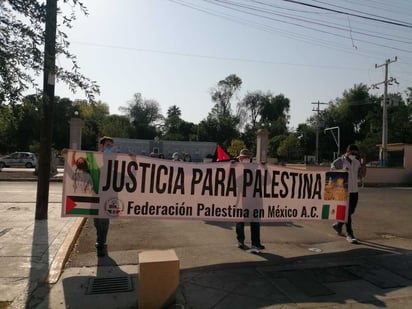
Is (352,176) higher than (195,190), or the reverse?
(352,176)

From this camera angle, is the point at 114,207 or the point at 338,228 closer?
the point at 114,207

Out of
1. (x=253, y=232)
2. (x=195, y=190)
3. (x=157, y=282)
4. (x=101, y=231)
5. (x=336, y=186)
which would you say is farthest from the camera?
(x=336, y=186)

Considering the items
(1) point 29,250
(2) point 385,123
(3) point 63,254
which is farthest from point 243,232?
(2) point 385,123

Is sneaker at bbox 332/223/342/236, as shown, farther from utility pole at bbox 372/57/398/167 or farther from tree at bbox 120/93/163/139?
tree at bbox 120/93/163/139

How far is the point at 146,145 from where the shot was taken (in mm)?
76750

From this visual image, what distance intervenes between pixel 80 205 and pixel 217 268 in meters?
2.47

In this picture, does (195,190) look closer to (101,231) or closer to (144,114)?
(101,231)

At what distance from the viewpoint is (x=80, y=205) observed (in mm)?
7293

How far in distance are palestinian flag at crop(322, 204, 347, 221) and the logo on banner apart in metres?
3.95

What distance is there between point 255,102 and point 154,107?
29.5 meters

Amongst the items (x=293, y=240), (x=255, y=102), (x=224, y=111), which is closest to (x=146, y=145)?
(x=224, y=111)

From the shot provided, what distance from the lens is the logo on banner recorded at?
7.35 m

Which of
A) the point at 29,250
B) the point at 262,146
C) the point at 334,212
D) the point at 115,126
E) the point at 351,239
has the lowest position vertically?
the point at 29,250

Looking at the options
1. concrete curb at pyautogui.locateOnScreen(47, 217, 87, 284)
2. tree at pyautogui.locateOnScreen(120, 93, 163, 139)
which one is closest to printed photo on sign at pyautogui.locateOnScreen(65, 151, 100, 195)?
concrete curb at pyautogui.locateOnScreen(47, 217, 87, 284)
